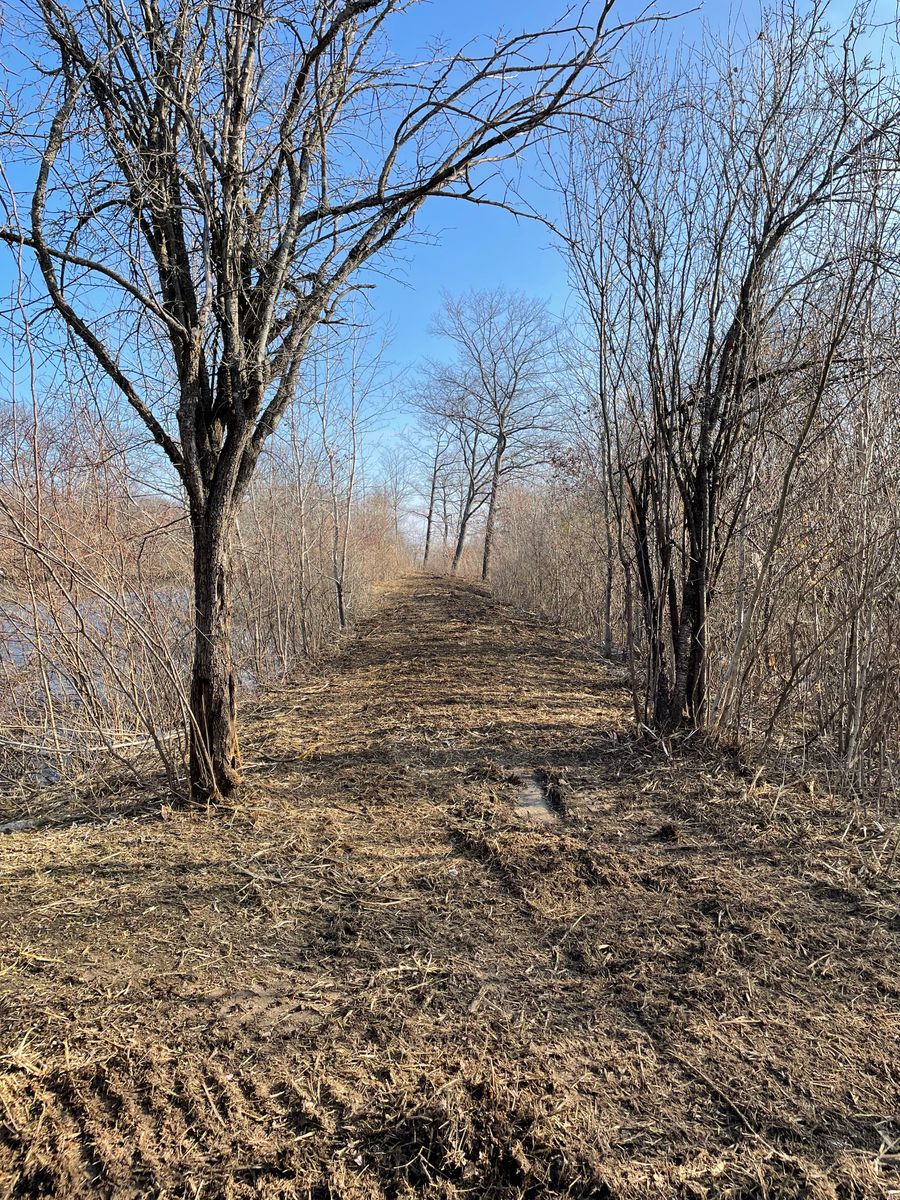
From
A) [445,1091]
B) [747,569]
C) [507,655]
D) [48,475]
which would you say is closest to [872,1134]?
[445,1091]

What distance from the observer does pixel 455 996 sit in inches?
75.9

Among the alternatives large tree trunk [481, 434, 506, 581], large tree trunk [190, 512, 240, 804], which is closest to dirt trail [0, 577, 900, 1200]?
large tree trunk [190, 512, 240, 804]

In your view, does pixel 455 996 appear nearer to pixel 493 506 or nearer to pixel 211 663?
pixel 211 663

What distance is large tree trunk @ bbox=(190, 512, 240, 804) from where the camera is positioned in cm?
310

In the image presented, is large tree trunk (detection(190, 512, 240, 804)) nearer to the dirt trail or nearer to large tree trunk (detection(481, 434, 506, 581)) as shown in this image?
the dirt trail

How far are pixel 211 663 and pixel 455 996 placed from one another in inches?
77.0

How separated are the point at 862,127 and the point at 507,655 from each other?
5.73 m

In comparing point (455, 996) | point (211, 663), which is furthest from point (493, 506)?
point (455, 996)

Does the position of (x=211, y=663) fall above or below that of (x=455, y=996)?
above

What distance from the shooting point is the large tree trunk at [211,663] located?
10.2 feet

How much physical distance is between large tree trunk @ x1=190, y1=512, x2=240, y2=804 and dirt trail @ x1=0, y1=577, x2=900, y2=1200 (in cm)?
25

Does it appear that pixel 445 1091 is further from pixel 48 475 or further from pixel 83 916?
pixel 48 475

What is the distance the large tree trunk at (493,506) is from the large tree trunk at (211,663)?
18567 mm

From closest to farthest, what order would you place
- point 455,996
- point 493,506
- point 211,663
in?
point 455,996 → point 211,663 → point 493,506
